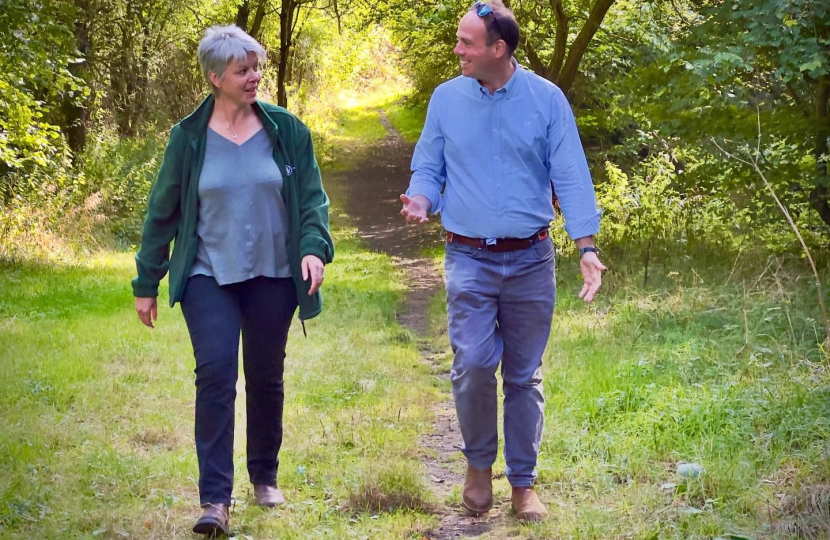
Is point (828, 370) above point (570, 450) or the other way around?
above

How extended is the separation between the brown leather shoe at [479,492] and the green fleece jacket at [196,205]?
1.04m

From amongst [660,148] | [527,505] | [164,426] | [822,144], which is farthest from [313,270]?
[660,148]

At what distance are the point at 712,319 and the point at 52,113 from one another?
1341 centimetres

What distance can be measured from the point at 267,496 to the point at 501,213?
1699 millimetres

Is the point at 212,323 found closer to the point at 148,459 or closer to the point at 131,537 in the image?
the point at 131,537

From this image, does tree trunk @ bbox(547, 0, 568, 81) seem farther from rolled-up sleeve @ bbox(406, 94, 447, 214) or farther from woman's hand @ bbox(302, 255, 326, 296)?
woman's hand @ bbox(302, 255, 326, 296)

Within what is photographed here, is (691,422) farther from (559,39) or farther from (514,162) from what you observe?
Result: (559,39)

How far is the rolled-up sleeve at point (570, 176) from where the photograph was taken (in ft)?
13.7

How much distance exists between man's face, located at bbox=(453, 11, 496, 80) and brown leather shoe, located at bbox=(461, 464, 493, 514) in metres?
1.78

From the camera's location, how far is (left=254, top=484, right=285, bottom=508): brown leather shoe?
453 cm

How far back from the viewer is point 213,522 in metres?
4.05

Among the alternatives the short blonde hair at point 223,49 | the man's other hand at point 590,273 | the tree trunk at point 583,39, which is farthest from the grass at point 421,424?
the tree trunk at point 583,39

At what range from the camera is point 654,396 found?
5.62m

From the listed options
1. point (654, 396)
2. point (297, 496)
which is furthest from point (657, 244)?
point (297, 496)
